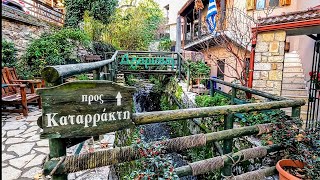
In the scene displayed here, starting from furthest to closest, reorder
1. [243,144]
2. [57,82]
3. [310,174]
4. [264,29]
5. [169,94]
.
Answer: [169,94], [264,29], [243,144], [310,174], [57,82]

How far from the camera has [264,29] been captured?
4062 millimetres

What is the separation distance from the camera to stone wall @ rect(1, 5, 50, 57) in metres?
6.99

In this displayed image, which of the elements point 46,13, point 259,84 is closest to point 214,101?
point 259,84

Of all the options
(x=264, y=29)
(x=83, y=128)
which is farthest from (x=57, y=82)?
(x=264, y=29)

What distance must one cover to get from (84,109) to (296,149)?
1893mm

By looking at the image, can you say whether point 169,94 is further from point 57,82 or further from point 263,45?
point 57,82

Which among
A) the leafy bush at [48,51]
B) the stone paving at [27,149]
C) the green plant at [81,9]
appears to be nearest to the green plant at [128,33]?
the green plant at [81,9]

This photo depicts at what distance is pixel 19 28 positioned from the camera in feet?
25.2

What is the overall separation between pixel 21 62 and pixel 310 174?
8.38 meters

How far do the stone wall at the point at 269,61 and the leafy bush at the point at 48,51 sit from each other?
6.65m

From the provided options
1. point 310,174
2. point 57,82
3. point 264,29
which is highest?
point 264,29

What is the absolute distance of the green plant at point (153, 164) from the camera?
139 centimetres

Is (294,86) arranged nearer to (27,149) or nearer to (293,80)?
(293,80)

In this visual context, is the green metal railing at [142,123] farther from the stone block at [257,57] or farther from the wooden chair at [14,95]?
the wooden chair at [14,95]
